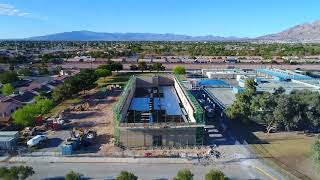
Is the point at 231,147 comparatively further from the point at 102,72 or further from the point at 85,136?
the point at 102,72

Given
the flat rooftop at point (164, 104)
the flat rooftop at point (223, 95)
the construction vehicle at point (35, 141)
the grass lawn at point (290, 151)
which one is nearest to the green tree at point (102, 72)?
the flat rooftop at point (164, 104)

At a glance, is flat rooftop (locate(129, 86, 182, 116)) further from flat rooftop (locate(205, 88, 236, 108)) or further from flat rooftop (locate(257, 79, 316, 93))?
flat rooftop (locate(257, 79, 316, 93))

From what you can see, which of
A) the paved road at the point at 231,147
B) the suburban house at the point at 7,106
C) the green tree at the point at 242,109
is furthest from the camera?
the suburban house at the point at 7,106

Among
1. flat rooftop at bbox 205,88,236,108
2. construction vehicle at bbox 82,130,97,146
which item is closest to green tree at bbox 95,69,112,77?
flat rooftop at bbox 205,88,236,108

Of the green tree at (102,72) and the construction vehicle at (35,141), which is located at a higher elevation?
the green tree at (102,72)

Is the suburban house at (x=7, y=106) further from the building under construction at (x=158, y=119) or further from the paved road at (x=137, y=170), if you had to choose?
the paved road at (x=137, y=170)

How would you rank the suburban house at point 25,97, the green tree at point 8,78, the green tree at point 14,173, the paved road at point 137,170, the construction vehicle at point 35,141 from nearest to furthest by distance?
the green tree at point 14,173 < the paved road at point 137,170 < the construction vehicle at point 35,141 < the suburban house at point 25,97 < the green tree at point 8,78

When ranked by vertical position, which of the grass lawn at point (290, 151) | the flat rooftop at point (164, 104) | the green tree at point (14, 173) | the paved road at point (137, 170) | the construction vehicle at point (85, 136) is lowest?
the paved road at point (137, 170)

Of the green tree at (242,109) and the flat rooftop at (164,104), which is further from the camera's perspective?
the flat rooftop at (164,104)
